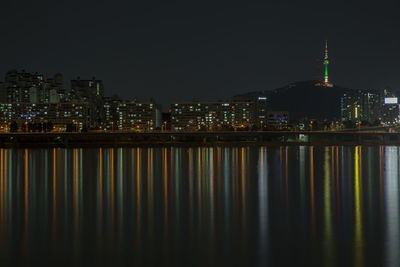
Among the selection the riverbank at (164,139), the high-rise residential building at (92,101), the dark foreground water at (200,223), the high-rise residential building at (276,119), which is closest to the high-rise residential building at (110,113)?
the high-rise residential building at (92,101)

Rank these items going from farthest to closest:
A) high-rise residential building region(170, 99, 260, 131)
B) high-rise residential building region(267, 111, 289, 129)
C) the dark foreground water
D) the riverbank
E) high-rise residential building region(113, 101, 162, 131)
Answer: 1. high-rise residential building region(267, 111, 289, 129)
2. high-rise residential building region(113, 101, 162, 131)
3. high-rise residential building region(170, 99, 260, 131)
4. the riverbank
5. the dark foreground water

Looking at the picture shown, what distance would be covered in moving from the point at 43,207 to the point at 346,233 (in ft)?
35.1

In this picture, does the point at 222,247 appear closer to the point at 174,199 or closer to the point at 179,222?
the point at 179,222

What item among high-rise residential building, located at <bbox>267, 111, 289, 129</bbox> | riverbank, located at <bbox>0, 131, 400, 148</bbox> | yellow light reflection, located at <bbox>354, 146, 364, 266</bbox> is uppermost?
high-rise residential building, located at <bbox>267, 111, 289, 129</bbox>

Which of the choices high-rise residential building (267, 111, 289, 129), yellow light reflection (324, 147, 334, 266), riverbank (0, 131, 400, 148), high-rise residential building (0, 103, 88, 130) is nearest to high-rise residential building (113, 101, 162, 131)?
high-rise residential building (0, 103, 88, 130)

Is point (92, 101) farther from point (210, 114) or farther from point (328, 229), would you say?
point (328, 229)

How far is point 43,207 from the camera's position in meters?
18.6

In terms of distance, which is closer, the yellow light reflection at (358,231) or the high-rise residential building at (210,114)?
the yellow light reflection at (358,231)

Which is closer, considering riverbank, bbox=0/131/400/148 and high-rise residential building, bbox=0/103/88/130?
riverbank, bbox=0/131/400/148

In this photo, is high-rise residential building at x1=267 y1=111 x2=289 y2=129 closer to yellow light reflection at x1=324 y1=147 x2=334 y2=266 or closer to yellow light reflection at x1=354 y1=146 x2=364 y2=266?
yellow light reflection at x1=324 y1=147 x2=334 y2=266

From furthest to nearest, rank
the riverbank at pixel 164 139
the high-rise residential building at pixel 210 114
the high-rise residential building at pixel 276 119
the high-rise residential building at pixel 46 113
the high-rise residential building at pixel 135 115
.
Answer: the high-rise residential building at pixel 276 119 < the high-rise residential building at pixel 135 115 < the high-rise residential building at pixel 210 114 < the high-rise residential building at pixel 46 113 < the riverbank at pixel 164 139

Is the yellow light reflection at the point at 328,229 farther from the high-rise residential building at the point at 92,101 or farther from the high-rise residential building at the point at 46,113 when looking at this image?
the high-rise residential building at the point at 92,101

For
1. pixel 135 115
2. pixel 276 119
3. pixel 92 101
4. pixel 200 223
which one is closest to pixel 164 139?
pixel 135 115

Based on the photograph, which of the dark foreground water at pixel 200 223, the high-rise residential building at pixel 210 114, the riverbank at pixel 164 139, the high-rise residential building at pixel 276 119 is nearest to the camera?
the dark foreground water at pixel 200 223
